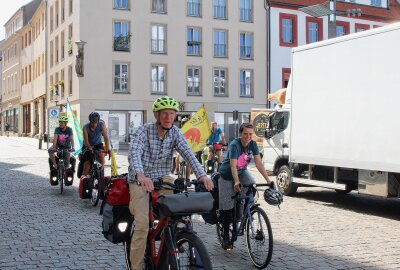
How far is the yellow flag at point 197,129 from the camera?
603 inches

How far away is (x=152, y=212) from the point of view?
491 cm

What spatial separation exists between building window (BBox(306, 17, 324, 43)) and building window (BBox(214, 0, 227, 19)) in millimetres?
6875

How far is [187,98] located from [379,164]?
30.5 metres

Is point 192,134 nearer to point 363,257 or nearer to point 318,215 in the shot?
point 318,215

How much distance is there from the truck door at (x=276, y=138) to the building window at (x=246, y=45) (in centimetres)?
2870

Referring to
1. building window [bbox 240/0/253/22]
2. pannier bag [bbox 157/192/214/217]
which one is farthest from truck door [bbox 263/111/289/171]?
building window [bbox 240/0/253/22]

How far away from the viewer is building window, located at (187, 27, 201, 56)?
4000 centimetres

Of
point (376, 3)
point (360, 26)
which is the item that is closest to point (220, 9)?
point (360, 26)

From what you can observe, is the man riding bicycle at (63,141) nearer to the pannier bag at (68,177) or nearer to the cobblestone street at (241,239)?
the pannier bag at (68,177)

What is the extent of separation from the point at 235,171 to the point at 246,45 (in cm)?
3614

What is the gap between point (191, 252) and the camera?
4.27m

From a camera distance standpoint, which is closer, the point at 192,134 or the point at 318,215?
the point at 318,215

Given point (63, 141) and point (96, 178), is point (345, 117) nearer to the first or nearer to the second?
point (96, 178)

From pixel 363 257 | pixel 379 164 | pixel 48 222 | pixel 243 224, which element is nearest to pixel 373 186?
pixel 379 164
